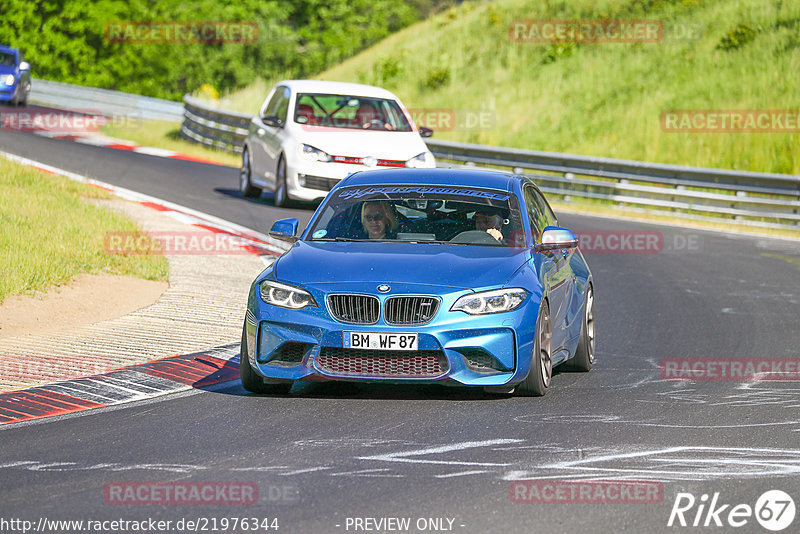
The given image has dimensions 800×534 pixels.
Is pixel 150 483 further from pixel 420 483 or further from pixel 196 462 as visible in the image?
pixel 420 483

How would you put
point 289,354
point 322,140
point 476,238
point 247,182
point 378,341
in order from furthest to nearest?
point 247,182 → point 322,140 → point 476,238 → point 289,354 → point 378,341

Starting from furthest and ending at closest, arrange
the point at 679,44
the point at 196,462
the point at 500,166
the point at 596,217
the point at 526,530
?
the point at 679,44 → the point at 500,166 → the point at 596,217 → the point at 196,462 → the point at 526,530

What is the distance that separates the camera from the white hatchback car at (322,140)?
Answer: 1869 centimetres

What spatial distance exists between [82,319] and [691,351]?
518 centimetres

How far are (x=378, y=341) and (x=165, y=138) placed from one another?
86.4ft

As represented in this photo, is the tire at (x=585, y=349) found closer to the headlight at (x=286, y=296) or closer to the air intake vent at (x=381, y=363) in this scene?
the air intake vent at (x=381, y=363)

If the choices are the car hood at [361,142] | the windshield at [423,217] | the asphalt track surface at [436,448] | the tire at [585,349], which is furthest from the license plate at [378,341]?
the car hood at [361,142]

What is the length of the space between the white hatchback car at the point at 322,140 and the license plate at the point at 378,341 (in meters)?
9.89

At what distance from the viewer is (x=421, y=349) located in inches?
316

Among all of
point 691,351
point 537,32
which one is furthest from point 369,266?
point 537,32

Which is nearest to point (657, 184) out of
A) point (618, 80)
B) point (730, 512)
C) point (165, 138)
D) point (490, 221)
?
point (165, 138)

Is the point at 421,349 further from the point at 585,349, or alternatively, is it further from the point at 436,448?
the point at 585,349

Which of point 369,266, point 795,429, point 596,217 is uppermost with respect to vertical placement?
point 369,266

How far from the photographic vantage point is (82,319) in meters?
11.5
